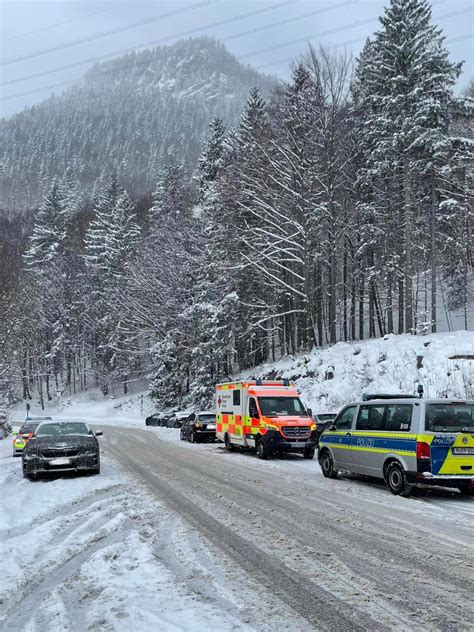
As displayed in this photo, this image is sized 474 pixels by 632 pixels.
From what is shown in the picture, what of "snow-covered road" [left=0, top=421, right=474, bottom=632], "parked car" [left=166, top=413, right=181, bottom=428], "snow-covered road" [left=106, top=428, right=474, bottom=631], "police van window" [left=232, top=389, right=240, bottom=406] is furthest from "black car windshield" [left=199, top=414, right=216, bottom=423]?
"snow-covered road" [left=0, top=421, right=474, bottom=632]

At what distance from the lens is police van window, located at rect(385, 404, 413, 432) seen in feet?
37.1

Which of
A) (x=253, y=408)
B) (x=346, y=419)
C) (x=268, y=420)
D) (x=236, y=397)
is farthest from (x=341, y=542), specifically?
(x=236, y=397)

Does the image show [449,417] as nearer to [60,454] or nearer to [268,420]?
[268,420]

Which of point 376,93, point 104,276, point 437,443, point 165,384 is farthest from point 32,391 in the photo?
point 437,443

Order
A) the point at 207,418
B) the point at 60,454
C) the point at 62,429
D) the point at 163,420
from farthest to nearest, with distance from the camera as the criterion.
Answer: the point at 163,420, the point at 207,418, the point at 62,429, the point at 60,454

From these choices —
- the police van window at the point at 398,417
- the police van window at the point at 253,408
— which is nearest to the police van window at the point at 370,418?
the police van window at the point at 398,417

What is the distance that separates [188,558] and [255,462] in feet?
36.5

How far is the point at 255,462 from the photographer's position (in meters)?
17.9

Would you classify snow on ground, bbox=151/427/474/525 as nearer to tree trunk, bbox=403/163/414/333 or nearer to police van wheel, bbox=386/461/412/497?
police van wheel, bbox=386/461/412/497

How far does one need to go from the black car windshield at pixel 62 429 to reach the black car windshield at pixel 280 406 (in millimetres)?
6091

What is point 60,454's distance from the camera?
14250 millimetres

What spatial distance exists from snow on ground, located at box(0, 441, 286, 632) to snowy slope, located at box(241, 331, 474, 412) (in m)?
15.8

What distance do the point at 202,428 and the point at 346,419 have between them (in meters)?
15.1

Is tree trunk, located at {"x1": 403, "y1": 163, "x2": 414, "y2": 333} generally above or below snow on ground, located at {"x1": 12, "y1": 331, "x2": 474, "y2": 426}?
above
